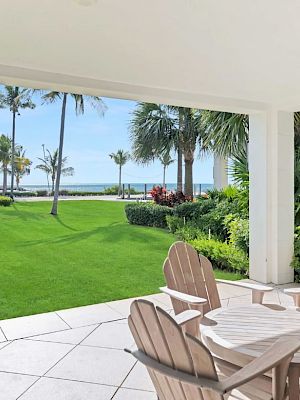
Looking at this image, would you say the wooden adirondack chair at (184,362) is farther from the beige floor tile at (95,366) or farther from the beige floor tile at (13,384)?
the beige floor tile at (13,384)

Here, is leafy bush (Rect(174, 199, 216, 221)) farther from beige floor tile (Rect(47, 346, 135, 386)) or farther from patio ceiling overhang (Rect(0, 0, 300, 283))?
beige floor tile (Rect(47, 346, 135, 386))

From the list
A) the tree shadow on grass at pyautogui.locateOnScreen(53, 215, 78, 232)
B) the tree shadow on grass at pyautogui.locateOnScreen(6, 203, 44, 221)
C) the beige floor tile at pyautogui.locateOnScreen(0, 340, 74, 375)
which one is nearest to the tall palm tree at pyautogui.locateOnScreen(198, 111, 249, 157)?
the beige floor tile at pyautogui.locateOnScreen(0, 340, 74, 375)

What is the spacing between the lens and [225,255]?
6.61m

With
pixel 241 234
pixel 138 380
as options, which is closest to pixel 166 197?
pixel 241 234

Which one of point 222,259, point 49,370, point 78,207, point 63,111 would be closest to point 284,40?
point 49,370

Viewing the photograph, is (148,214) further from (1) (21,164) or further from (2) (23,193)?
(1) (21,164)

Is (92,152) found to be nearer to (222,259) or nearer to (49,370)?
(222,259)

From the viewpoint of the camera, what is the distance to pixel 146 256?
26.8 feet

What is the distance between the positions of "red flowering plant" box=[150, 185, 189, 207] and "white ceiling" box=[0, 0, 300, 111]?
23.6 ft

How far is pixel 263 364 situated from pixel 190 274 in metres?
1.36

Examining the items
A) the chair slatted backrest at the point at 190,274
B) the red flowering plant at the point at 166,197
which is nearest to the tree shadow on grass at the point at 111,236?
the red flowering plant at the point at 166,197

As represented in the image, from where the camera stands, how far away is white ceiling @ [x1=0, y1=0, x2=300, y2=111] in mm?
2600

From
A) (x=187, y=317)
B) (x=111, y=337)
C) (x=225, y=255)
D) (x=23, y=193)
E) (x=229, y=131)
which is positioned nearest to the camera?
(x=187, y=317)

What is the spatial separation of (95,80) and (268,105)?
2573mm
